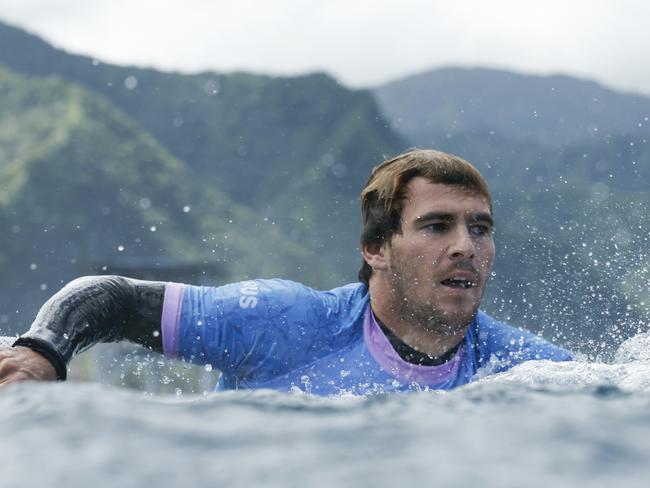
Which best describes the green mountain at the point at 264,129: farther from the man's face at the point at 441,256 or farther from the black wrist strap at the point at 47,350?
the black wrist strap at the point at 47,350

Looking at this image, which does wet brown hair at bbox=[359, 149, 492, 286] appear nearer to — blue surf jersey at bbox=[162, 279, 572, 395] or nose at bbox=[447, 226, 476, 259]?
nose at bbox=[447, 226, 476, 259]

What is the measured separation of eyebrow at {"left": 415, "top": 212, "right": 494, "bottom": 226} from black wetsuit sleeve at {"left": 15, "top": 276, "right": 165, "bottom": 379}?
988 millimetres

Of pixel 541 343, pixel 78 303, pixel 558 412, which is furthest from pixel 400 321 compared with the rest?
pixel 558 412

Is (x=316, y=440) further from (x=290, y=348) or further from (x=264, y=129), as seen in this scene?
(x=264, y=129)

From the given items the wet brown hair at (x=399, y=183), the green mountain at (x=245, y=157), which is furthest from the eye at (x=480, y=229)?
the green mountain at (x=245, y=157)

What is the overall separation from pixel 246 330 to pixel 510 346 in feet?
3.22

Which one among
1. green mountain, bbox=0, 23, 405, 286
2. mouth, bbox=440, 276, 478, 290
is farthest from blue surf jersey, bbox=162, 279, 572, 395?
green mountain, bbox=0, 23, 405, 286

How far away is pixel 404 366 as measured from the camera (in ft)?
11.5

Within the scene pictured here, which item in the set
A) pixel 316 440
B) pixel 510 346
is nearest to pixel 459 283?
pixel 510 346

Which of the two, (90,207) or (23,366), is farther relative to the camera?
(90,207)

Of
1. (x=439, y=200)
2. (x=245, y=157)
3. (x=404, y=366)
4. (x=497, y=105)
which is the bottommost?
(x=245, y=157)

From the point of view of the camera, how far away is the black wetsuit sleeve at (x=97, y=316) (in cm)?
300

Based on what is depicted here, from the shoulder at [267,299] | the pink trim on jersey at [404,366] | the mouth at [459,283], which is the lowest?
the pink trim on jersey at [404,366]

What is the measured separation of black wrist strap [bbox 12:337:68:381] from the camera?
285 cm
